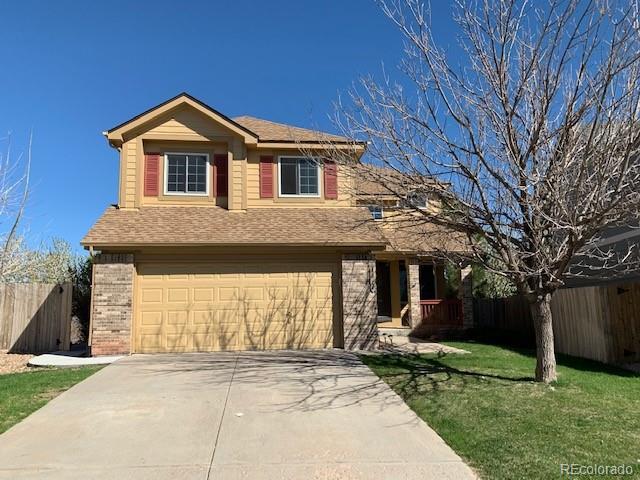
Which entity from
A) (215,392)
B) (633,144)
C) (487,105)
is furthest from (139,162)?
(633,144)

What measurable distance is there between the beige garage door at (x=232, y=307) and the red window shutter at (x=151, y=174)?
7.66 ft

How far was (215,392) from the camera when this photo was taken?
8.75 m

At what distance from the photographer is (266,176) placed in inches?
609

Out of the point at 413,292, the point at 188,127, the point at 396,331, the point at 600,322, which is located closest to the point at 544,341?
the point at 600,322

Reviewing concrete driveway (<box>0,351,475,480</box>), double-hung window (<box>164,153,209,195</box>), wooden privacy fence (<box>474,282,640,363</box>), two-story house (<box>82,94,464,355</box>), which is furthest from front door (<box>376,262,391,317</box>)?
concrete driveway (<box>0,351,475,480</box>)

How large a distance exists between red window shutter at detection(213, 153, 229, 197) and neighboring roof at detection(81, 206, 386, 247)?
517mm

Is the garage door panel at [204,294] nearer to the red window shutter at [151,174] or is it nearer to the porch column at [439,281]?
the red window shutter at [151,174]

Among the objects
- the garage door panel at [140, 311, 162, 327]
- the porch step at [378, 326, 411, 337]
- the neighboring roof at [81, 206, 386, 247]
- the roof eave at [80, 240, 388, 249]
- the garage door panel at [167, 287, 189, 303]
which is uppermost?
the neighboring roof at [81, 206, 386, 247]

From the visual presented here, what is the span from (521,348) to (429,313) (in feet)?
14.6

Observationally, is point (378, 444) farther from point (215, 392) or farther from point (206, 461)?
point (215, 392)

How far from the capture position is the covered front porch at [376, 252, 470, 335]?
18578 millimetres

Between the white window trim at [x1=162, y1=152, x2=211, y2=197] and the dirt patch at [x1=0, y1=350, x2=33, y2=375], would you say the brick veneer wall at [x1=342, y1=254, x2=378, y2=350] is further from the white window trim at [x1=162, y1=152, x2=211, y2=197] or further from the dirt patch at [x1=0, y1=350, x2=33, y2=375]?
the dirt patch at [x1=0, y1=350, x2=33, y2=375]

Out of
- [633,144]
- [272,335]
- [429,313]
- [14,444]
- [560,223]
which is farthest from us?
[429,313]

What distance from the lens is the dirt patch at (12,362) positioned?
11.9 meters
